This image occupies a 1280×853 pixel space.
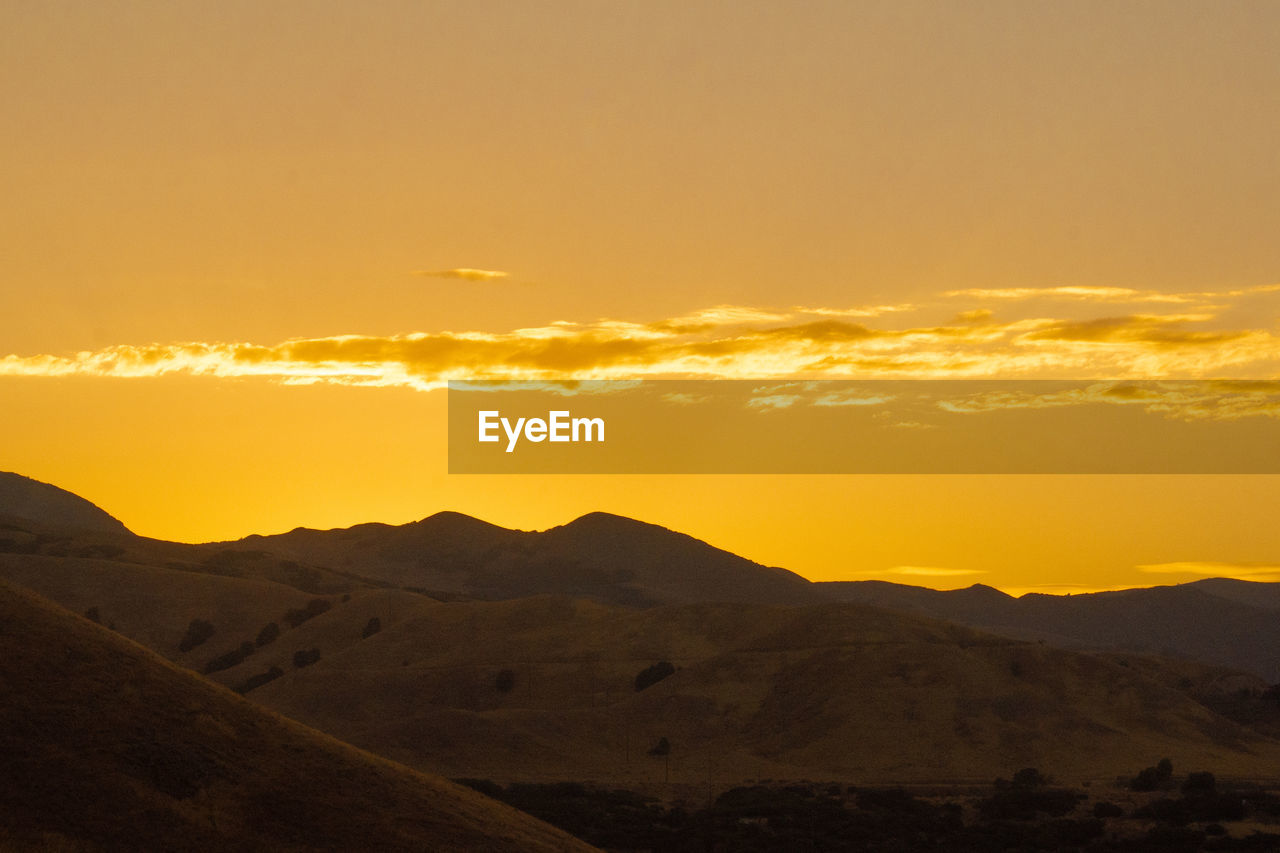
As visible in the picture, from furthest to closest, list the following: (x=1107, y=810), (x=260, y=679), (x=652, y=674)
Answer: (x=260, y=679), (x=652, y=674), (x=1107, y=810)

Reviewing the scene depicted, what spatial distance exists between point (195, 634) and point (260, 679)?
23.2 metres

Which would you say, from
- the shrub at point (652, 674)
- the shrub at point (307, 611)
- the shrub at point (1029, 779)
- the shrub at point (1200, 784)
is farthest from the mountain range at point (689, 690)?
the shrub at point (1200, 784)

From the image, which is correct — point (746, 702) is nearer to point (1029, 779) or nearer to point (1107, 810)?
point (1029, 779)

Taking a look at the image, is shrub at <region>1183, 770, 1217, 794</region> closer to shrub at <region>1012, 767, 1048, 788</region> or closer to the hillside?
shrub at <region>1012, 767, 1048, 788</region>

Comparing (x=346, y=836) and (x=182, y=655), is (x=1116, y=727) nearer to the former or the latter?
(x=346, y=836)

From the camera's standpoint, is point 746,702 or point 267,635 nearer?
point 746,702

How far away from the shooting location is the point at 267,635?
130625 millimetres

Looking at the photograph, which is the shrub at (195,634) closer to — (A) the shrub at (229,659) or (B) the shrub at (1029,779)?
(A) the shrub at (229,659)

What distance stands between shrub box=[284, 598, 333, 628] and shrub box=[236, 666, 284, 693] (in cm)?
1946

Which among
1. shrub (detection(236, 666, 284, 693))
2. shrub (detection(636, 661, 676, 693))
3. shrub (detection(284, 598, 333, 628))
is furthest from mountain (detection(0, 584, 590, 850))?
shrub (detection(284, 598, 333, 628))

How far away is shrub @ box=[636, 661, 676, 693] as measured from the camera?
342 feet

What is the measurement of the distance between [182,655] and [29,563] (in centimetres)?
2917

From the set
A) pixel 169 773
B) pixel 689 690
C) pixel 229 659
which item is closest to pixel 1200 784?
pixel 689 690

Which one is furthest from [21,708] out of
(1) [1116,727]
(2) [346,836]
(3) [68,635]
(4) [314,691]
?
(1) [1116,727]
